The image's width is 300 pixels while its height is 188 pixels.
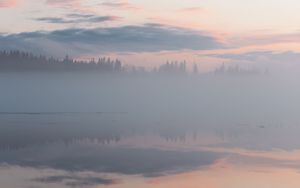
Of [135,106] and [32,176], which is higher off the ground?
[32,176]

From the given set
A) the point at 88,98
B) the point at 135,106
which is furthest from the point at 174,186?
the point at 88,98

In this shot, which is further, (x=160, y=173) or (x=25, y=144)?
(x=25, y=144)

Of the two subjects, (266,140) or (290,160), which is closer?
(290,160)

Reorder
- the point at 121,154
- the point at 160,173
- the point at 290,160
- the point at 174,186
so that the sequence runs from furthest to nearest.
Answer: the point at 121,154
the point at 290,160
the point at 160,173
the point at 174,186

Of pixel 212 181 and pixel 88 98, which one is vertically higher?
pixel 212 181

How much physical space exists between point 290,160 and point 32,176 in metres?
9.27

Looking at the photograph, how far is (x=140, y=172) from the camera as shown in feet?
59.6

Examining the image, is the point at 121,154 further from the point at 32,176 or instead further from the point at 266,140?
the point at 266,140

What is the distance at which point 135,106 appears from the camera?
11694 cm

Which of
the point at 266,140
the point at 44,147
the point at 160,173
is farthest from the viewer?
the point at 266,140

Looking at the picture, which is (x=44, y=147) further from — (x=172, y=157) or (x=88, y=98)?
(x=88, y=98)

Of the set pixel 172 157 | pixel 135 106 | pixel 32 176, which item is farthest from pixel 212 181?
pixel 135 106

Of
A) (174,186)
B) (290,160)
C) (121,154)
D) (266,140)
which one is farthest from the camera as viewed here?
(266,140)

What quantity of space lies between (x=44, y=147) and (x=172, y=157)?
6344mm
